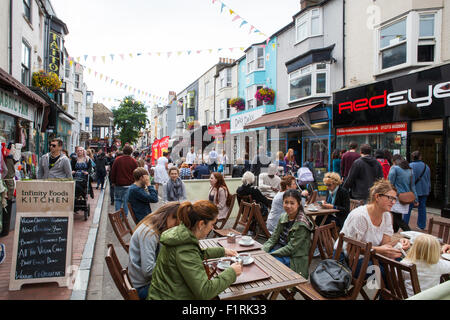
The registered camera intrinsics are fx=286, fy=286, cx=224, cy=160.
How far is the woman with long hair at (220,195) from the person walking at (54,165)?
2887mm

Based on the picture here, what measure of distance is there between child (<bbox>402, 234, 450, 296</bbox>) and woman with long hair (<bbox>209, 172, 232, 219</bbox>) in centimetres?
369

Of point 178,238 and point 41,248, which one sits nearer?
point 178,238

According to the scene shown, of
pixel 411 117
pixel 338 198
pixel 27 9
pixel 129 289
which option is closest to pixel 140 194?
pixel 129 289

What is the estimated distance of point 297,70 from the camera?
15.1 m

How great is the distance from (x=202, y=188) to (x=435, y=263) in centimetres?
572

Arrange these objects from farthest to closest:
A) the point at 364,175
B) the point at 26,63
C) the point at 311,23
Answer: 1. the point at 311,23
2. the point at 26,63
3. the point at 364,175

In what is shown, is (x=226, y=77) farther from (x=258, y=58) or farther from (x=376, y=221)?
(x=376, y=221)

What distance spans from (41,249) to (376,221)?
170 inches

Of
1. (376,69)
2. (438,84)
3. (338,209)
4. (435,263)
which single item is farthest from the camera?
(376,69)

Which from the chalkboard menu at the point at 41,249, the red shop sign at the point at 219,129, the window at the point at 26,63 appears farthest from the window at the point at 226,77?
the chalkboard menu at the point at 41,249

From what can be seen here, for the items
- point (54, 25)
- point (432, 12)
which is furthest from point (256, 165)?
point (54, 25)

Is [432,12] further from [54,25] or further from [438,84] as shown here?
[54,25]

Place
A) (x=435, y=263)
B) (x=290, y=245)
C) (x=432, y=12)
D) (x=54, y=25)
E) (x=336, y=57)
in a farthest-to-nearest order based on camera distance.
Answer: (x=54, y=25) → (x=336, y=57) → (x=432, y=12) → (x=290, y=245) → (x=435, y=263)

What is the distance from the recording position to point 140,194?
5141mm
